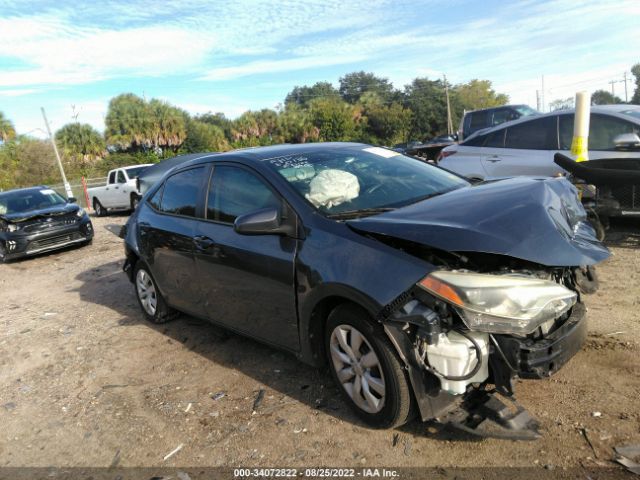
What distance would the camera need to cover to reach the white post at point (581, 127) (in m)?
6.55

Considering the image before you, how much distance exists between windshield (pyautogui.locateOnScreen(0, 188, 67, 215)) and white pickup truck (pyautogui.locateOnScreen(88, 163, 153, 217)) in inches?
144

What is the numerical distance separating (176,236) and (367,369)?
234 cm

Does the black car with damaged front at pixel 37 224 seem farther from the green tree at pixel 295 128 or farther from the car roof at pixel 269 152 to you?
the green tree at pixel 295 128

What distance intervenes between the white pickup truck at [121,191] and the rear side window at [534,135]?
11.6 metres

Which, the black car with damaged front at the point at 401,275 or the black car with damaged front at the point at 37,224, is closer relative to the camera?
the black car with damaged front at the point at 401,275

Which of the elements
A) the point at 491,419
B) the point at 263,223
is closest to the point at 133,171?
the point at 263,223

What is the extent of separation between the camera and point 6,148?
4306cm

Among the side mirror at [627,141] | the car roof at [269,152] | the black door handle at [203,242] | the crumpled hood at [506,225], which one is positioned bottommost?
the side mirror at [627,141]

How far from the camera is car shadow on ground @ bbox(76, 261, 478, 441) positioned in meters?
3.17

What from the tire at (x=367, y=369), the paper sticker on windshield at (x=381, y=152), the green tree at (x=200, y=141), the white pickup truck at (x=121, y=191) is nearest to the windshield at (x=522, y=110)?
the white pickup truck at (x=121, y=191)

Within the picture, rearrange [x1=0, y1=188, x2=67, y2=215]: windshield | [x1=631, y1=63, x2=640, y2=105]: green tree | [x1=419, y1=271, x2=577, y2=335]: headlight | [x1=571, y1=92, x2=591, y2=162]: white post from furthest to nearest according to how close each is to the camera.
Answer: [x1=631, y1=63, x2=640, y2=105]: green tree, [x1=0, y1=188, x2=67, y2=215]: windshield, [x1=571, y1=92, x2=591, y2=162]: white post, [x1=419, y1=271, x2=577, y2=335]: headlight

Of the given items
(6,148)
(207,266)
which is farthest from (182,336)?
(6,148)

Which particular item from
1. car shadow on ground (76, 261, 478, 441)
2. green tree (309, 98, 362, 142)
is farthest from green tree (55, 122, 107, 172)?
car shadow on ground (76, 261, 478, 441)

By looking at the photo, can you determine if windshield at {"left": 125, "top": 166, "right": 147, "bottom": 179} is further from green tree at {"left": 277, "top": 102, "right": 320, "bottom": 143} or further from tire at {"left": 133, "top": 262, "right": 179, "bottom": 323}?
green tree at {"left": 277, "top": 102, "right": 320, "bottom": 143}
